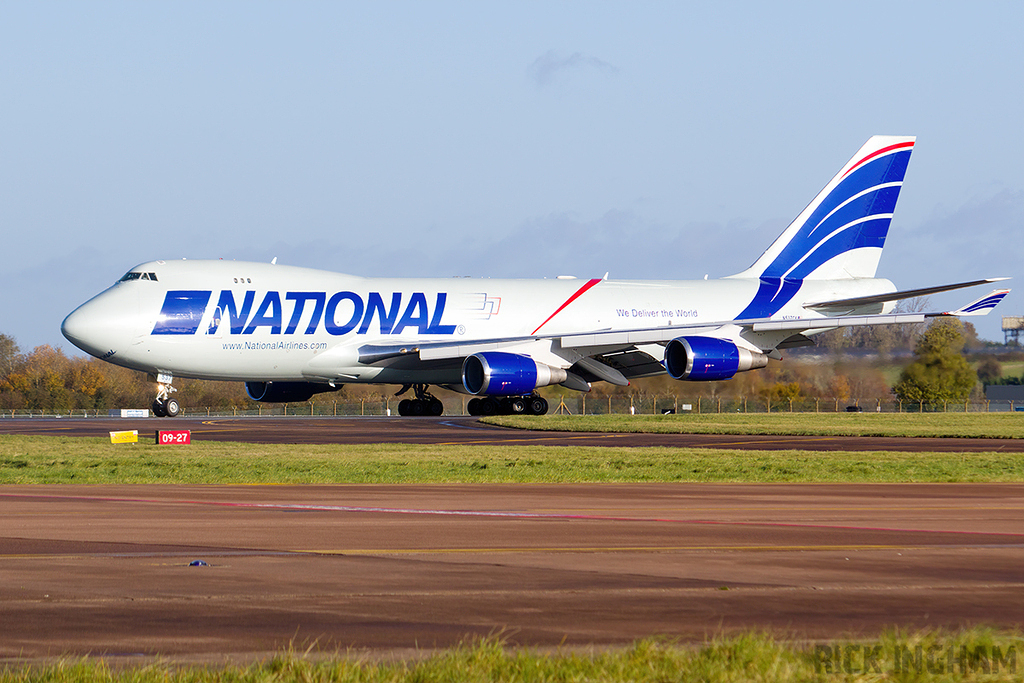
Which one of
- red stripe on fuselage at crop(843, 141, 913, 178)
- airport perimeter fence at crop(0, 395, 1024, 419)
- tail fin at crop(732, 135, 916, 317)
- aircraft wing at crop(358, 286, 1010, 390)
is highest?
red stripe on fuselage at crop(843, 141, 913, 178)

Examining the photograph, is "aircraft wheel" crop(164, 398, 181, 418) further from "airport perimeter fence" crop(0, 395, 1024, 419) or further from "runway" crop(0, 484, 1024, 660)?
"runway" crop(0, 484, 1024, 660)

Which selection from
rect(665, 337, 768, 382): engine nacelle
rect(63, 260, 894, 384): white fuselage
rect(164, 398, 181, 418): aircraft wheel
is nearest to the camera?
rect(63, 260, 894, 384): white fuselage

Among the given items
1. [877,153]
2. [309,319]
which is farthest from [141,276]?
[877,153]

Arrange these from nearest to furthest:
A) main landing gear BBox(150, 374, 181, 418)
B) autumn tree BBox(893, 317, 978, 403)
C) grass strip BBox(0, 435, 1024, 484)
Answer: grass strip BBox(0, 435, 1024, 484) < main landing gear BBox(150, 374, 181, 418) < autumn tree BBox(893, 317, 978, 403)

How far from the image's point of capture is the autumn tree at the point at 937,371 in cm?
4991

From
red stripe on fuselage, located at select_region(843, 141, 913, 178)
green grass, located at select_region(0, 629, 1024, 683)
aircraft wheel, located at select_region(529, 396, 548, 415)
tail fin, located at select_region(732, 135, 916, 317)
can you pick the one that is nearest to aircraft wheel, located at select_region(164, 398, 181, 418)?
aircraft wheel, located at select_region(529, 396, 548, 415)

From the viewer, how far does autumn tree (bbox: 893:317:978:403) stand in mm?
49906

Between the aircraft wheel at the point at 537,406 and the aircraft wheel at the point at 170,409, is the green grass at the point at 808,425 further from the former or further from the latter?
the aircraft wheel at the point at 170,409

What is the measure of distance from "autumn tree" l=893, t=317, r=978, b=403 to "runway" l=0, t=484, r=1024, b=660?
116ft

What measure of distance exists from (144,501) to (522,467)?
740 centimetres

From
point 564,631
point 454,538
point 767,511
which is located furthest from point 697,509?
point 564,631

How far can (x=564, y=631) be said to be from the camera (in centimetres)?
692

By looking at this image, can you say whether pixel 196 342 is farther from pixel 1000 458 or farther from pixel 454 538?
pixel 454 538

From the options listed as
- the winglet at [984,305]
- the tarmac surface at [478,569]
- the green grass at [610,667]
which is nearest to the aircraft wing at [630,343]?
the winglet at [984,305]
